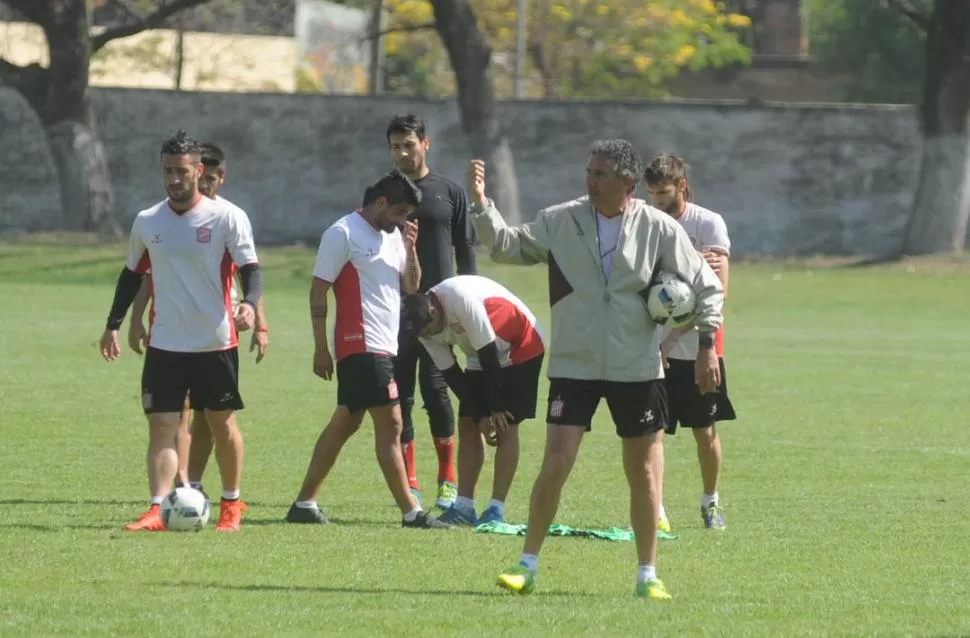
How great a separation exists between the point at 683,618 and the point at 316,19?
59173mm

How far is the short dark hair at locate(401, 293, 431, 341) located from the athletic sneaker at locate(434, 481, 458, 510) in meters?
1.46

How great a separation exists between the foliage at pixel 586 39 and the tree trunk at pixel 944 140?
21.6m

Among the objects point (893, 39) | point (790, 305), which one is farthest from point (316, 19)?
point (790, 305)

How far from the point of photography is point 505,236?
8234 mm

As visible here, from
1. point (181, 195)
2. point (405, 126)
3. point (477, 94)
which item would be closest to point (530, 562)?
point (181, 195)

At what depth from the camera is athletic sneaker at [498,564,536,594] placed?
26.6ft

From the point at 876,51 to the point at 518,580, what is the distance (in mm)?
54914

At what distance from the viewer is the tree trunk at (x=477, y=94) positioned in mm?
34812

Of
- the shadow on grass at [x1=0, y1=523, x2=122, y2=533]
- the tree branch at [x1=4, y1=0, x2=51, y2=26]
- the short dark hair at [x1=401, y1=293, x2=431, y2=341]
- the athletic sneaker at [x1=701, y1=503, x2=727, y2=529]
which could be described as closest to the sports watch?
the short dark hair at [x1=401, y1=293, x2=431, y2=341]

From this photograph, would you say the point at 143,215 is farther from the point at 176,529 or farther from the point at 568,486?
the point at 568,486

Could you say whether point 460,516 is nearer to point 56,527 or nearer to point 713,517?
point 713,517

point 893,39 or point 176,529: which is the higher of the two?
point 893,39

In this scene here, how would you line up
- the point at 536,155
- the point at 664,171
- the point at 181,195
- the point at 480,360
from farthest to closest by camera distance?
the point at 536,155
the point at 664,171
the point at 480,360
the point at 181,195

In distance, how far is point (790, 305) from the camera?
30109mm
